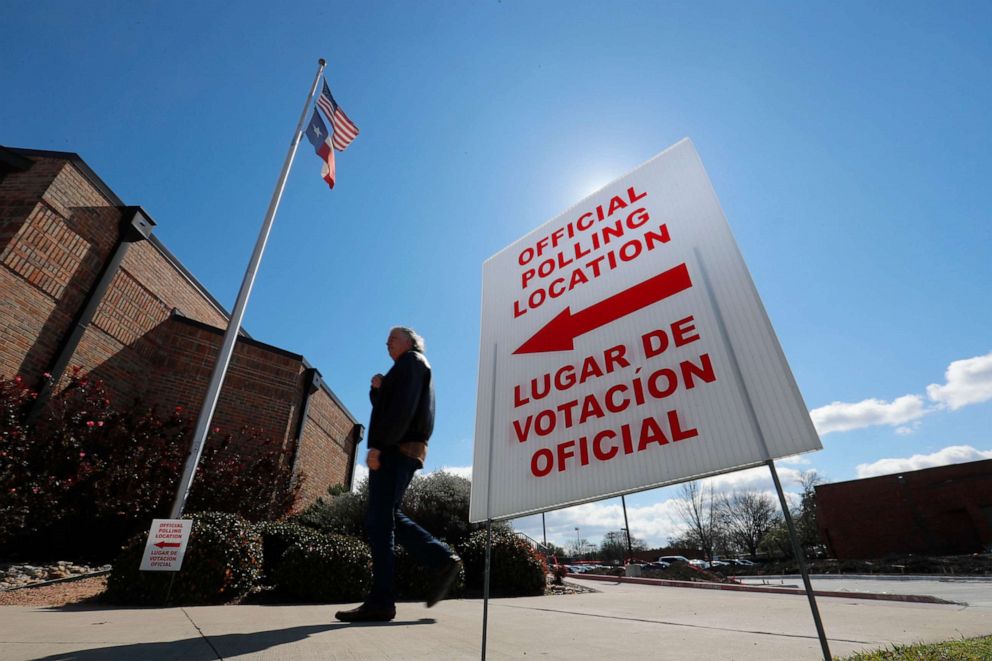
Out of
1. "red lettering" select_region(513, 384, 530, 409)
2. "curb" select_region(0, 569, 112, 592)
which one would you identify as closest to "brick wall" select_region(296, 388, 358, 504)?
"curb" select_region(0, 569, 112, 592)

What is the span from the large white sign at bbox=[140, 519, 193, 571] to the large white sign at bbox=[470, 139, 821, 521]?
11.4ft

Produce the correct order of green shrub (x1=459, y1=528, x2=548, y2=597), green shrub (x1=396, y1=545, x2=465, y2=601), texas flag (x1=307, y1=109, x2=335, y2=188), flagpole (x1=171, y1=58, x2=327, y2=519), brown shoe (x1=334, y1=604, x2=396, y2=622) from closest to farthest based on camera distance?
brown shoe (x1=334, y1=604, x2=396, y2=622)
green shrub (x1=396, y1=545, x2=465, y2=601)
flagpole (x1=171, y1=58, x2=327, y2=519)
green shrub (x1=459, y1=528, x2=548, y2=597)
texas flag (x1=307, y1=109, x2=335, y2=188)

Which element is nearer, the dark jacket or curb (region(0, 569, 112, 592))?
the dark jacket

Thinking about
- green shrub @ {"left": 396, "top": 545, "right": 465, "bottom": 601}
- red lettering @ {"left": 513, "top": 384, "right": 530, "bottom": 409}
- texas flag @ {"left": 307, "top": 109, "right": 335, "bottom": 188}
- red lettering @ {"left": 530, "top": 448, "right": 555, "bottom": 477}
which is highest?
texas flag @ {"left": 307, "top": 109, "right": 335, "bottom": 188}

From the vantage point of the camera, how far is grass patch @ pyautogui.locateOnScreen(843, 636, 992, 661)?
1.47 m

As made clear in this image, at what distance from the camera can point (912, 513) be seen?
29.0 metres

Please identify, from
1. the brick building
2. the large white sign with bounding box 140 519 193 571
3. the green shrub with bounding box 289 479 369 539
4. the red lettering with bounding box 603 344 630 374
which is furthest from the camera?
the brick building

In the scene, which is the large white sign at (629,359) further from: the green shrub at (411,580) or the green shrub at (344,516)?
the green shrub at (344,516)

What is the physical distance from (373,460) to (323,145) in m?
9.14

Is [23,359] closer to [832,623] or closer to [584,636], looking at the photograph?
[584,636]

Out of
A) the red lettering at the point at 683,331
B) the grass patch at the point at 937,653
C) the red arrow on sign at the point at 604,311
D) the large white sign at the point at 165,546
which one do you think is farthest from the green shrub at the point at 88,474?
the grass patch at the point at 937,653

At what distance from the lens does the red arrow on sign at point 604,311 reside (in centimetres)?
195

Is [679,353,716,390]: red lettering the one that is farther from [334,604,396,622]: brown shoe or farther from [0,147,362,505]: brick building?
[0,147,362,505]: brick building

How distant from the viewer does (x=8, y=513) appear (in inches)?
215
